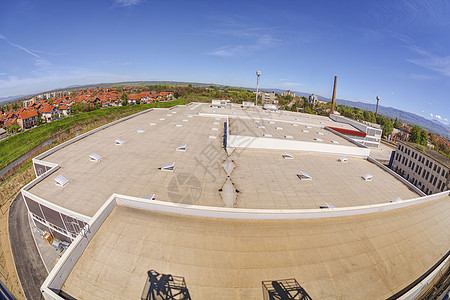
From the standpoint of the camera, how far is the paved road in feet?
49.5

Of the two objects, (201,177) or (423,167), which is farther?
(423,167)

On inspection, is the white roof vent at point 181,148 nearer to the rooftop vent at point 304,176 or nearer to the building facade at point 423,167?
the rooftop vent at point 304,176

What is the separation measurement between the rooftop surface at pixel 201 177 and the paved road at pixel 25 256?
733cm

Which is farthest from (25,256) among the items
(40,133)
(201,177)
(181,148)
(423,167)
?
(423,167)

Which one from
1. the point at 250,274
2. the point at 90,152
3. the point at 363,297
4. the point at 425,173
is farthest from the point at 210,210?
the point at 425,173

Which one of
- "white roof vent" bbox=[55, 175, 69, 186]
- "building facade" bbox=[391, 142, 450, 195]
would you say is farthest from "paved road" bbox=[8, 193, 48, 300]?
"building facade" bbox=[391, 142, 450, 195]

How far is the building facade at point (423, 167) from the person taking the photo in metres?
29.6

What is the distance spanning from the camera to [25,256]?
17.2 metres

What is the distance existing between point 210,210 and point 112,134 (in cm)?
2373

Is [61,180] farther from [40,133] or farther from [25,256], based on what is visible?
[40,133]

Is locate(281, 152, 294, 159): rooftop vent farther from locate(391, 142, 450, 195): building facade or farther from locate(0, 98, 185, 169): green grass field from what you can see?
locate(0, 98, 185, 169): green grass field

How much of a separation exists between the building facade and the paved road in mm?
51181

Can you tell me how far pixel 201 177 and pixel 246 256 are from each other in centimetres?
895

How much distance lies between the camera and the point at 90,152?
21.0 meters
